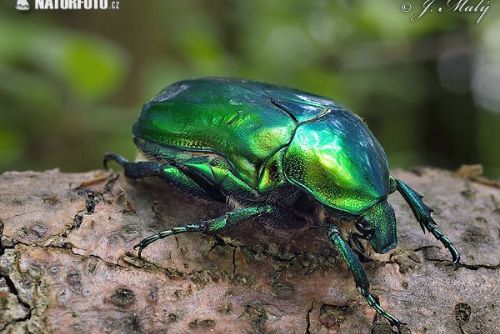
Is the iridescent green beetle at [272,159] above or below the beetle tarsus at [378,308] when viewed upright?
above

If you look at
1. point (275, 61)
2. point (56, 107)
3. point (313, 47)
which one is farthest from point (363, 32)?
point (56, 107)

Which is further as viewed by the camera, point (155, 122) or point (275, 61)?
point (275, 61)

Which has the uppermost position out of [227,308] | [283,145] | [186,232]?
[283,145]

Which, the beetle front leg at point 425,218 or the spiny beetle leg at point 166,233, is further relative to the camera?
the beetle front leg at point 425,218

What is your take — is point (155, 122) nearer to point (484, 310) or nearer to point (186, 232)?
point (186, 232)

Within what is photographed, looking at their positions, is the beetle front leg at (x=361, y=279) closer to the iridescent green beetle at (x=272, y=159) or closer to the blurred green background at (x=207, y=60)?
the iridescent green beetle at (x=272, y=159)

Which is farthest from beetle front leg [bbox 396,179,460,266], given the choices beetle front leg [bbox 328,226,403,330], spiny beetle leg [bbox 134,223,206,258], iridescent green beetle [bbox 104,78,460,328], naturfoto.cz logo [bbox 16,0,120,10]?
naturfoto.cz logo [bbox 16,0,120,10]
